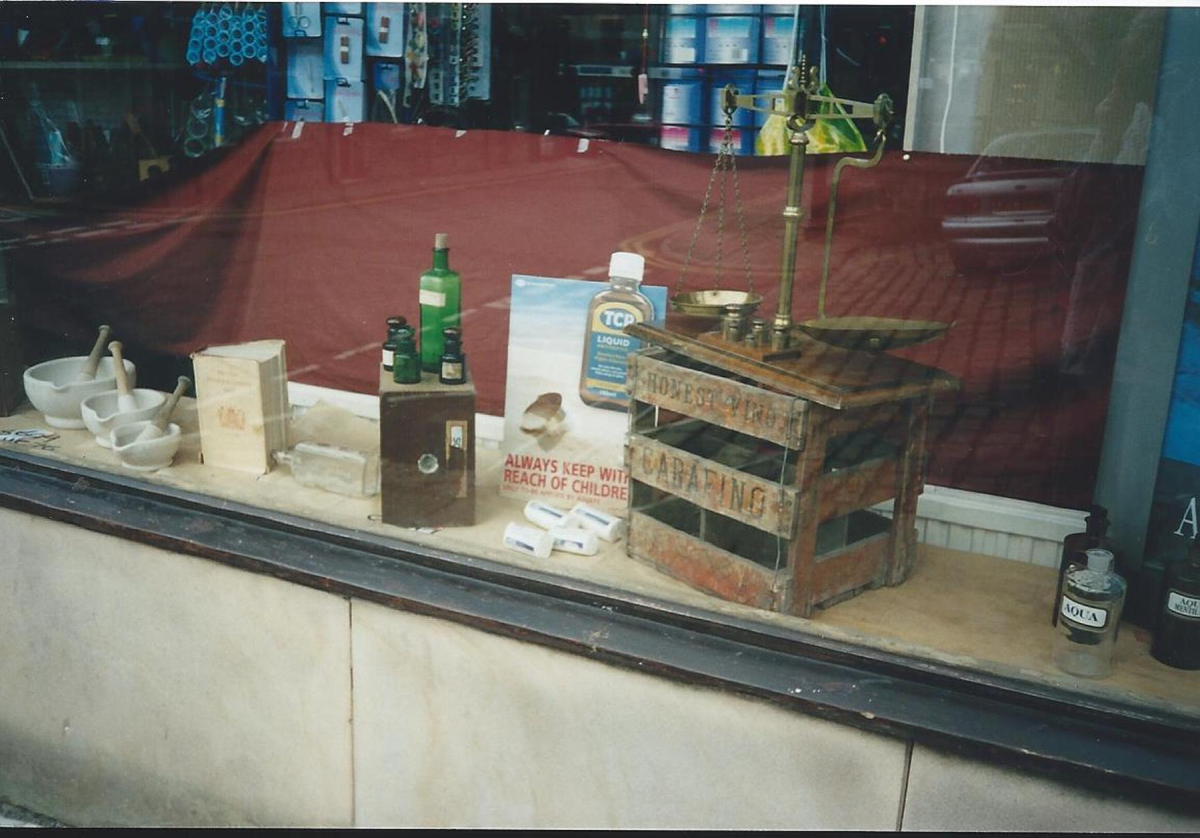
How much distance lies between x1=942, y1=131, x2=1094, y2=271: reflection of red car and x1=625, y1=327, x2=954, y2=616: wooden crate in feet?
0.94

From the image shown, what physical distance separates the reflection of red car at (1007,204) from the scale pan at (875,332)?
0.49ft

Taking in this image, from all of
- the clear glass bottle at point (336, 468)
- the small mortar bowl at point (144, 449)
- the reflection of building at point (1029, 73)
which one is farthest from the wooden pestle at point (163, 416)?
the reflection of building at point (1029, 73)

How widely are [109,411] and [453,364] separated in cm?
122

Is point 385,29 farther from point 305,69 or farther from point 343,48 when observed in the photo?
point 305,69

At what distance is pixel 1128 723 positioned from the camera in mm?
1921

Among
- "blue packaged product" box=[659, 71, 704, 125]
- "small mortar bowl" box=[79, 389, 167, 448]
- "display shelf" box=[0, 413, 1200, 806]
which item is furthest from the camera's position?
"small mortar bowl" box=[79, 389, 167, 448]

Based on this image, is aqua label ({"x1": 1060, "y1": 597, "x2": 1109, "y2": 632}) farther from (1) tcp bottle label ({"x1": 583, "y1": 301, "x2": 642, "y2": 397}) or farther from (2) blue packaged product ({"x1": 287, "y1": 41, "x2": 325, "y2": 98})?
(2) blue packaged product ({"x1": 287, "y1": 41, "x2": 325, "y2": 98})

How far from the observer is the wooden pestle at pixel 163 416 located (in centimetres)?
294

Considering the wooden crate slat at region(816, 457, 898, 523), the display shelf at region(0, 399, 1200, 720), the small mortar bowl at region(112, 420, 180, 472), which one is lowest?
the display shelf at region(0, 399, 1200, 720)

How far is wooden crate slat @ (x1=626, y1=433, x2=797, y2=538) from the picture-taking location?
2045 millimetres

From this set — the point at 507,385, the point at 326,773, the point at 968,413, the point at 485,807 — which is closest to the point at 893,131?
the point at 968,413

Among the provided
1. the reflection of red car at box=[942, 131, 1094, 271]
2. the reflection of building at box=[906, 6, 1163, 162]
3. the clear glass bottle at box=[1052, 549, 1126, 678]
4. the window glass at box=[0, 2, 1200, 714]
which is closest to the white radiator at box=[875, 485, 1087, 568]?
the window glass at box=[0, 2, 1200, 714]

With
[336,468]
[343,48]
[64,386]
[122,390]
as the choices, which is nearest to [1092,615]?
[336,468]

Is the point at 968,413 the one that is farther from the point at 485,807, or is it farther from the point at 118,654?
the point at 118,654
